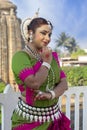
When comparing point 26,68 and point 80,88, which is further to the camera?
point 80,88

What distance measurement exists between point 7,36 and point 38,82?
21.0 m

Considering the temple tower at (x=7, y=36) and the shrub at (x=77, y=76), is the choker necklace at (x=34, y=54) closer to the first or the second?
the temple tower at (x=7, y=36)

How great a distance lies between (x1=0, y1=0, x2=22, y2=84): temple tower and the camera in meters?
22.2

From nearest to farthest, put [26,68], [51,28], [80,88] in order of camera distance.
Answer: [26,68]
[51,28]
[80,88]

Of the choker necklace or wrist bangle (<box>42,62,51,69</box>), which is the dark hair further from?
wrist bangle (<box>42,62,51,69</box>)

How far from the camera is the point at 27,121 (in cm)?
213

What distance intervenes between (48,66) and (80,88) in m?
1.70

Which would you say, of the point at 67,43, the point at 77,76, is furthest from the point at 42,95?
→ the point at 67,43

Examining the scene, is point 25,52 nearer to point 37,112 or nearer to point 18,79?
point 18,79

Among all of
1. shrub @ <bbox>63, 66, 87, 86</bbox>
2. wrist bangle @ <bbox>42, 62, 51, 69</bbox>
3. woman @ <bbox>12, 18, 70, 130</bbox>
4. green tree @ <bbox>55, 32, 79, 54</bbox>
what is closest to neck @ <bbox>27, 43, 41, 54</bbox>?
woman @ <bbox>12, 18, 70, 130</bbox>

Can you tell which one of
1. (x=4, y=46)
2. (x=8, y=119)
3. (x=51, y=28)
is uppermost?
(x=4, y=46)

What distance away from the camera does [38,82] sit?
2.04 metres

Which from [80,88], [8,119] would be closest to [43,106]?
[8,119]

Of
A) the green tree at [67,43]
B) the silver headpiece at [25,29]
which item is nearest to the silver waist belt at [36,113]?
the silver headpiece at [25,29]
